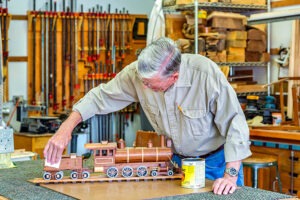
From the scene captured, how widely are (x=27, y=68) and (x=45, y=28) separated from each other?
0.55 meters

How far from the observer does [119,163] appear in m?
2.72

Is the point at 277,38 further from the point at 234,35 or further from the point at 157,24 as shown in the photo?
the point at 157,24

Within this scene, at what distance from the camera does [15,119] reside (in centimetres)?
717

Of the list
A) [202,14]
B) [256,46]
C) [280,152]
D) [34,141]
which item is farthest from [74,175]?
[256,46]

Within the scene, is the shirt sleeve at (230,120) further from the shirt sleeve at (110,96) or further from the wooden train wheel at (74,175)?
the wooden train wheel at (74,175)

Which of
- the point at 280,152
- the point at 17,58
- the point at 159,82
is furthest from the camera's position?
the point at 17,58

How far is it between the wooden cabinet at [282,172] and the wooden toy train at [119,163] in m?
2.53

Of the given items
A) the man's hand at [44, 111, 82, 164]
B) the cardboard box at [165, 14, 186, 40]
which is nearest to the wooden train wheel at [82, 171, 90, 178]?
the man's hand at [44, 111, 82, 164]

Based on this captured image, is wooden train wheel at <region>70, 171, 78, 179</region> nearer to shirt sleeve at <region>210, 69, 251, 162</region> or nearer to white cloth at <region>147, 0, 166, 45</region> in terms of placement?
shirt sleeve at <region>210, 69, 251, 162</region>

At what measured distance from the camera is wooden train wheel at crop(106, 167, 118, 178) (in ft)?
8.82

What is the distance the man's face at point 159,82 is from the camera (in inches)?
101

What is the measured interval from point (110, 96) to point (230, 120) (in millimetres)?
680

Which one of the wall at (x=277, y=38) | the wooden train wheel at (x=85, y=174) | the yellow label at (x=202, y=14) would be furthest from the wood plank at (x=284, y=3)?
the wooden train wheel at (x=85, y=174)

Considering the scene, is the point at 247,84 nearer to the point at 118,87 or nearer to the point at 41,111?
the point at 41,111
